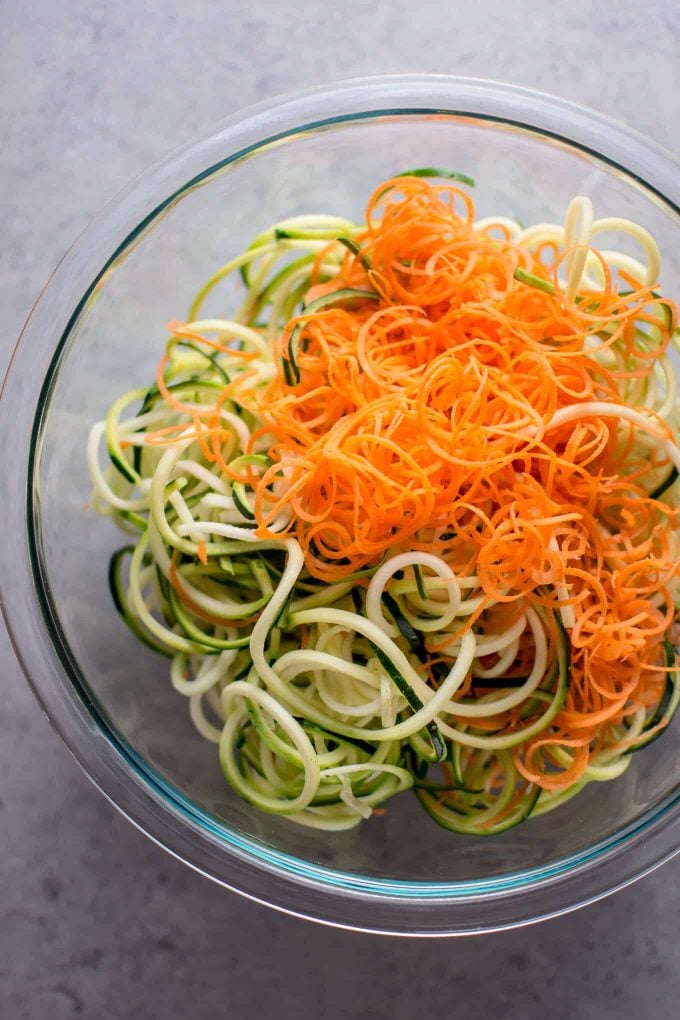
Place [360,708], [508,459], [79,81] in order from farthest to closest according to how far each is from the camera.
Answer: [79,81], [360,708], [508,459]

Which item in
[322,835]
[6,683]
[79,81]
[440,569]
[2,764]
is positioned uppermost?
[79,81]

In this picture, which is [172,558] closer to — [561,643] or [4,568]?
[4,568]

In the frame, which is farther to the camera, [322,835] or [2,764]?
[2,764]

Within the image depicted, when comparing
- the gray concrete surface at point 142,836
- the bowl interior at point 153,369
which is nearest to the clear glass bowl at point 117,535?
the bowl interior at point 153,369

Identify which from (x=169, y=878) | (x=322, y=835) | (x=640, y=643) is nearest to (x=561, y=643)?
(x=640, y=643)

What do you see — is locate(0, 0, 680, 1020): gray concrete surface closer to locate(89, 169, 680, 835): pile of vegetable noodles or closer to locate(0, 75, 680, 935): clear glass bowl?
locate(0, 75, 680, 935): clear glass bowl

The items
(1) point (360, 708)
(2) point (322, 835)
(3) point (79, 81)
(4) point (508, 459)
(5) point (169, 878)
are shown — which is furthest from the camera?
(3) point (79, 81)

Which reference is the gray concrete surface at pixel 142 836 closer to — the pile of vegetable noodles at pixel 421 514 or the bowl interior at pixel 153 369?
the bowl interior at pixel 153 369
